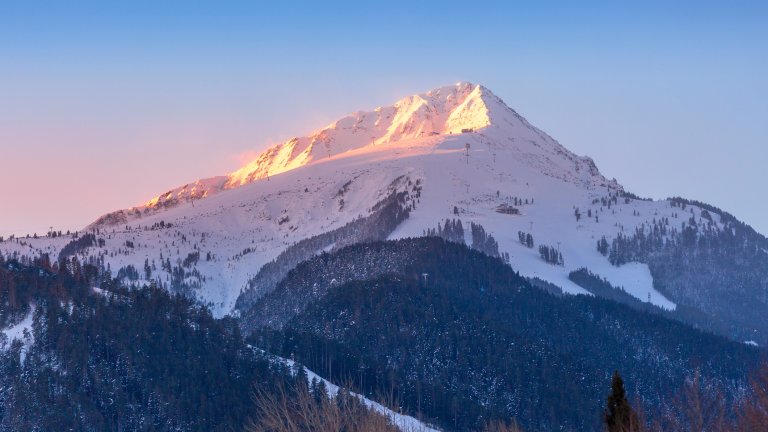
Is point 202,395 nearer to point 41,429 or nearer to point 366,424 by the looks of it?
point 41,429

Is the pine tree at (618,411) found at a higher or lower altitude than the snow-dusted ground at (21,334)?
higher

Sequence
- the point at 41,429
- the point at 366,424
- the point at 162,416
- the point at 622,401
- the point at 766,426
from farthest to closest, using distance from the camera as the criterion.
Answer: the point at 162,416, the point at 41,429, the point at 366,424, the point at 622,401, the point at 766,426

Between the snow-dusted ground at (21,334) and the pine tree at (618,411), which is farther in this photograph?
the snow-dusted ground at (21,334)

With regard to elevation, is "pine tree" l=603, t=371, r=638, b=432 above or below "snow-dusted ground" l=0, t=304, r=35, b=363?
above

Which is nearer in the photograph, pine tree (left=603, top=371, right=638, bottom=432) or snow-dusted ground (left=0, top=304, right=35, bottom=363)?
pine tree (left=603, top=371, right=638, bottom=432)

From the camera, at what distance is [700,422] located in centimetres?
8938

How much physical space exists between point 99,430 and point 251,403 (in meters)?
22.5

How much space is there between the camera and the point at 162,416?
634 feet

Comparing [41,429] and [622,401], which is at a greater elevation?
[622,401]

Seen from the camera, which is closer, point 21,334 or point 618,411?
point 618,411

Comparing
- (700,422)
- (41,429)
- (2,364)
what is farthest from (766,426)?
(2,364)

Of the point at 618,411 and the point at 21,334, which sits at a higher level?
the point at 618,411

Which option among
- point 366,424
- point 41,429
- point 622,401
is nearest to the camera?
point 622,401

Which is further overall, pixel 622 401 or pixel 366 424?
pixel 366 424
